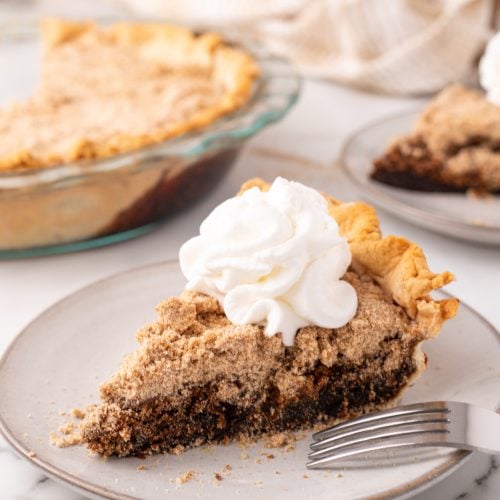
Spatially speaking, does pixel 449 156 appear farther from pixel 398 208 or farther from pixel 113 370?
pixel 113 370

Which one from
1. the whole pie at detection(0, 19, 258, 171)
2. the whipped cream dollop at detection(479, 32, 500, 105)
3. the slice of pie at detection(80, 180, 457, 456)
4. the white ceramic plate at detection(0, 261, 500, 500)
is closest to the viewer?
the white ceramic plate at detection(0, 261, 500, 500)

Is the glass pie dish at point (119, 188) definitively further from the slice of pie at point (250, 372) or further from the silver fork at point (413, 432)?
the silver fork at point (413, 432)

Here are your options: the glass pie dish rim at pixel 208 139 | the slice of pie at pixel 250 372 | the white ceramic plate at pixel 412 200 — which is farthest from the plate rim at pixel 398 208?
the slice of pie at pixel 250 372

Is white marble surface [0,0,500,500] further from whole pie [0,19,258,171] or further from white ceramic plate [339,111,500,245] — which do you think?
whole pie [0,19,258,171]

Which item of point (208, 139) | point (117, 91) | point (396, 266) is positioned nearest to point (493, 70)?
point (208, 139)

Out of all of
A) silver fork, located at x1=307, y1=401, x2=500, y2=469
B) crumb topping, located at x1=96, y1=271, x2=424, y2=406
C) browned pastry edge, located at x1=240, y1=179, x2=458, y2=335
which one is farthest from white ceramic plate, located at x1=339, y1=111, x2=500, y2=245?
silver fork, located at x1=307, y1=401, x2=500, y2=469

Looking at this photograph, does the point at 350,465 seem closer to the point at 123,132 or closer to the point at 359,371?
the point at 359,371

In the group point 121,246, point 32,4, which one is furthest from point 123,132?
point 32,4
